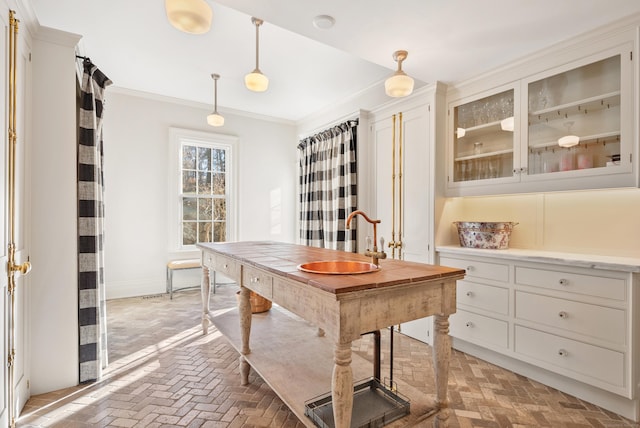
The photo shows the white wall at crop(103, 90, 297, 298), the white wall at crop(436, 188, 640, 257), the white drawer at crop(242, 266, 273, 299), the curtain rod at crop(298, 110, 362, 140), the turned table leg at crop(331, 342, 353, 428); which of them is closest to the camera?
the turned table leg at crop(331, 342, 353, 428)

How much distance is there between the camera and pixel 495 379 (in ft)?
7.86

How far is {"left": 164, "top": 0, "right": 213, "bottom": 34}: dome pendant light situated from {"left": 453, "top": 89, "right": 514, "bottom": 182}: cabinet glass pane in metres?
2.41

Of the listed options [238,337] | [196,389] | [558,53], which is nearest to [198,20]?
[238,337]

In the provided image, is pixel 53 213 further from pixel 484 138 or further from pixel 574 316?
pixel 574 316

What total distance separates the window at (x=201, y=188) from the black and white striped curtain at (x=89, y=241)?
94.2 inches

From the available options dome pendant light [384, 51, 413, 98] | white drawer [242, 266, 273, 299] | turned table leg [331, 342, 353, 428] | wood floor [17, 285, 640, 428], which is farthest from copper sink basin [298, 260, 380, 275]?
dome pendant light [384, 51, 413, 98]

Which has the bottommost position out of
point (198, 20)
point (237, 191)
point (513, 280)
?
point (513, 280)

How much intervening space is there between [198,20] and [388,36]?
4.47ft

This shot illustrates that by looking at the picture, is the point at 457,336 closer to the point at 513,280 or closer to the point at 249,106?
the point at 513,280

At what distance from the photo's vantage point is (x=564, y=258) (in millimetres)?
2201

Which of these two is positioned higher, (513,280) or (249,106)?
(249,106)

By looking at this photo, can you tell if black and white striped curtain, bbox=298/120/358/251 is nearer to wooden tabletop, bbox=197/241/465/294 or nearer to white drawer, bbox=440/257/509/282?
white drawer, bbox=440/257/509/282

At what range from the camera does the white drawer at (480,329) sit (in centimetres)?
255

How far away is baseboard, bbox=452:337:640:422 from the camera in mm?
1959
